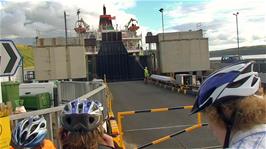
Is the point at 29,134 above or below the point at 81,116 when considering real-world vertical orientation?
below

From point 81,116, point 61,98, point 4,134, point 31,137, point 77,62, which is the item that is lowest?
point 61,98

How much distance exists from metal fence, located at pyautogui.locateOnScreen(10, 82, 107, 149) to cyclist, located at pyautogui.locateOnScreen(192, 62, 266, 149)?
180 inches

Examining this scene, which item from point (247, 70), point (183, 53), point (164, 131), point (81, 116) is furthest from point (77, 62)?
point (247, 70)

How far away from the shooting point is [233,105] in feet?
6.60

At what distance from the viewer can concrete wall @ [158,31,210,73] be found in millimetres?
39125

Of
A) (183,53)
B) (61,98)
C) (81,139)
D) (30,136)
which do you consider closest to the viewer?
(81,139)

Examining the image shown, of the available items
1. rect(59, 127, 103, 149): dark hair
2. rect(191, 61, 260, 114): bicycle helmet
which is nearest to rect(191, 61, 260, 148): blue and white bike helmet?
rect(191, 61, 260, 114): bicycle helmet

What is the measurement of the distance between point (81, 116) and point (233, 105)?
1.44 m

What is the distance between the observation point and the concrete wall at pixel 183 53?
39.1 metres

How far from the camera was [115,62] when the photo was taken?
4506 cm

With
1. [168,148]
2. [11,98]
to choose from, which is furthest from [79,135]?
[11,98]

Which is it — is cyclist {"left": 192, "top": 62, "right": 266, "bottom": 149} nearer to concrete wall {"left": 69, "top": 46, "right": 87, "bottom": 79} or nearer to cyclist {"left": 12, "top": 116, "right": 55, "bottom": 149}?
cyclist {"left": 12, "top": 116, "right": 55, "bottom": 149}

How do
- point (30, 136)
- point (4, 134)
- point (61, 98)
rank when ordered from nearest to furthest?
1. point (30, 136)
2. point (4, 134)
3. point (61, 98)

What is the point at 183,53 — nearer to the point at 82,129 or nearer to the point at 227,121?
the point at 82,129
